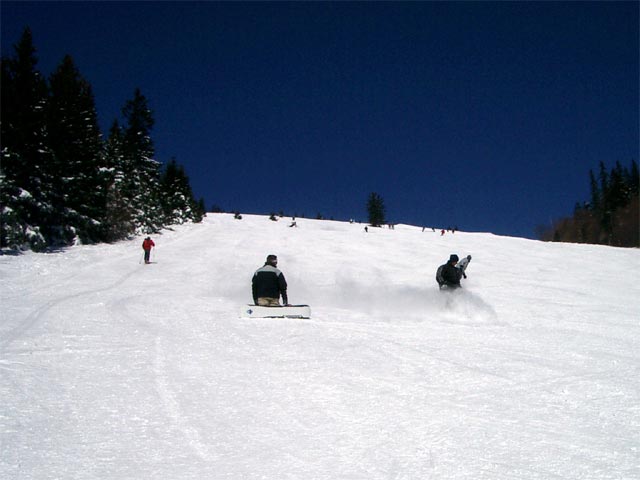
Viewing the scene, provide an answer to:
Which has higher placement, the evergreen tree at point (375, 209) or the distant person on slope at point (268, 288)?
the evergreen tree at point (375, 209)

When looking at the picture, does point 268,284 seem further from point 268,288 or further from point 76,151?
point 76,151

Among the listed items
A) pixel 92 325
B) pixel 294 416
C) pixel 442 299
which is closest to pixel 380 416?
pixel 294 416

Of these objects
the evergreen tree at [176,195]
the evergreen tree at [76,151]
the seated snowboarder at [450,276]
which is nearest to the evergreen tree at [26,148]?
the evergreen tree at [76,151]

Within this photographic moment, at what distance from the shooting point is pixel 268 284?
12289 millimetres

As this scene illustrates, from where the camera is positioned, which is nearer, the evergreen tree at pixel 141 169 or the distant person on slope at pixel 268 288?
the distant person on slope at pixel 268 288

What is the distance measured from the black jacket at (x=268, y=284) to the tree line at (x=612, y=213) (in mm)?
95186

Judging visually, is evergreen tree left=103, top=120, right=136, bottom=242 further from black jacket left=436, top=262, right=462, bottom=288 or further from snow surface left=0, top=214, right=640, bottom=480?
black jacket left=436, top=262, right=462, bottom=288

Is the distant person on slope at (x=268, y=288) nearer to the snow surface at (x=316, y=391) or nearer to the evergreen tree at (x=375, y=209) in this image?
the snow surface at (x=316, y=391)

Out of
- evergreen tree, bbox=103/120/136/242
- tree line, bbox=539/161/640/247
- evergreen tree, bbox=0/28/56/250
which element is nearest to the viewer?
evergreen tree, bbox=0/28/56/250

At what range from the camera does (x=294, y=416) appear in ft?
17.5

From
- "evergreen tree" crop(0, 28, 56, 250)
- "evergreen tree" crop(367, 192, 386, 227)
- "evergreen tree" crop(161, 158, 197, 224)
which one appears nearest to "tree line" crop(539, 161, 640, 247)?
"evergreen tree" crop(367, 192, 386, 227)

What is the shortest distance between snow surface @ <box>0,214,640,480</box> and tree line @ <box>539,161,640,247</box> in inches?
3742

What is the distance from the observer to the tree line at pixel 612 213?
318 feet

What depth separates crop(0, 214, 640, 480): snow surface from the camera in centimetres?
432
